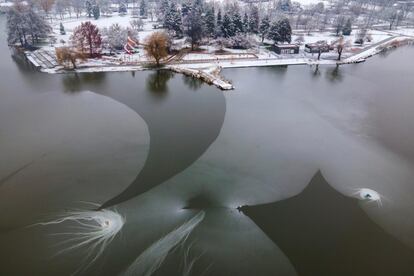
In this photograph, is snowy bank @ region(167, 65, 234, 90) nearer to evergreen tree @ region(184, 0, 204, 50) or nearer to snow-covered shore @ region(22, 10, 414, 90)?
snow-covered shore @ region(22, 10, 414, 90)

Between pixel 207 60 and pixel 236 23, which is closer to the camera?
pixel 207 60

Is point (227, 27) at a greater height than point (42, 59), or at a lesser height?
greater

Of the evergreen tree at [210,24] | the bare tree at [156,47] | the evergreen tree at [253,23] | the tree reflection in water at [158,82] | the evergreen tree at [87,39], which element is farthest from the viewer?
the evergreen tree at [253,23]

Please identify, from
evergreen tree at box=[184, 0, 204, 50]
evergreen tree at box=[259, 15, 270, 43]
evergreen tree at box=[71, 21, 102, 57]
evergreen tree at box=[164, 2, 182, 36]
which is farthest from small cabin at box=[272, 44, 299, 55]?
evergreen tree at box=[71, 21, 102, 57]

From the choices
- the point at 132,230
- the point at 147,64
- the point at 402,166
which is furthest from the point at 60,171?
the point at 147,64

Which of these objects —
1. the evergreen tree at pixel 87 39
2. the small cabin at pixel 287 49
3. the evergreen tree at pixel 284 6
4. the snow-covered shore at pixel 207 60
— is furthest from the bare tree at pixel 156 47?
the evergreen tree at pixel 284 6

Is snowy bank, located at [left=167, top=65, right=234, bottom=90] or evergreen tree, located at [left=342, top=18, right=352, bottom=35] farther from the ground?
evergreen tree, located at [left=342, top=18, right=352, bottom=35]

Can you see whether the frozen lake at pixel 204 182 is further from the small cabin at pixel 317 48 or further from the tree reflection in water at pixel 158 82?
the small cabin at pixel 317 48

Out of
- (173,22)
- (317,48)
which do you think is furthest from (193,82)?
(317,48)

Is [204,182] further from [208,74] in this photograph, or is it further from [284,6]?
[284,6]
